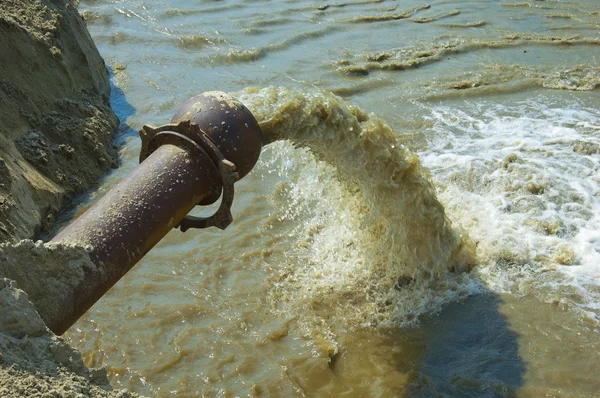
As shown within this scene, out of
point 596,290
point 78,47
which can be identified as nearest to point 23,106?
point 78,47

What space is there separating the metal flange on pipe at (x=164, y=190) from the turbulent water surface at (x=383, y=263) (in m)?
0.68

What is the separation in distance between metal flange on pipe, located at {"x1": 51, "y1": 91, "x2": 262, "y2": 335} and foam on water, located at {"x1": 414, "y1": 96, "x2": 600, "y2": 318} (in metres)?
2.78

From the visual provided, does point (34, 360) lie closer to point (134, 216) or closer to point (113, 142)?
point (134, 216)

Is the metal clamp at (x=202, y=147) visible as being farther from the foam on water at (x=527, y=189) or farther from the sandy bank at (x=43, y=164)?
the foam on water at (x=527, y=189)

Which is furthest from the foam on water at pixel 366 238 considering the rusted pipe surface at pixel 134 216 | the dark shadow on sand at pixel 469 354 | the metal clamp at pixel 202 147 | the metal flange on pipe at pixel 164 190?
the rusted pipe surface at pixel 134 216

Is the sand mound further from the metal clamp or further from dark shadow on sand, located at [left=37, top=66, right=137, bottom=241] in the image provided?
dark shadow on sand, located at [left=37, top=66, right=137, bottom=241]

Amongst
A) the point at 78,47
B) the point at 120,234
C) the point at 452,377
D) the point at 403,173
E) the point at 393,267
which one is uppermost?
the point at 78,47

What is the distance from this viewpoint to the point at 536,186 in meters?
5.96

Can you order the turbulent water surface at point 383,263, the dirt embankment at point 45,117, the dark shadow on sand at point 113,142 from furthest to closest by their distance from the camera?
the dark shadow on sand at point 113,142 < the dirt embankment at point 45,117 < the turbulent water surface at point 383,263

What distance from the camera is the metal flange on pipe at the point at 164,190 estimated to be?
7.59 feet

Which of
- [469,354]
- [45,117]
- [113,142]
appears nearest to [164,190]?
[469,354]

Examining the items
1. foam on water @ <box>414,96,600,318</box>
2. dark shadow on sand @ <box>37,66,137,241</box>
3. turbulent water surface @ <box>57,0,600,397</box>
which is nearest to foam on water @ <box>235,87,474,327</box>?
turbulent water surface @ <box>57,0,600,397</box>

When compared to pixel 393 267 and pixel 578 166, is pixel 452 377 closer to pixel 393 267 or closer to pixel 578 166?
pixel 393 267

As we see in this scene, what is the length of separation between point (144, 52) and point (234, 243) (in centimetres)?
Result: 553
